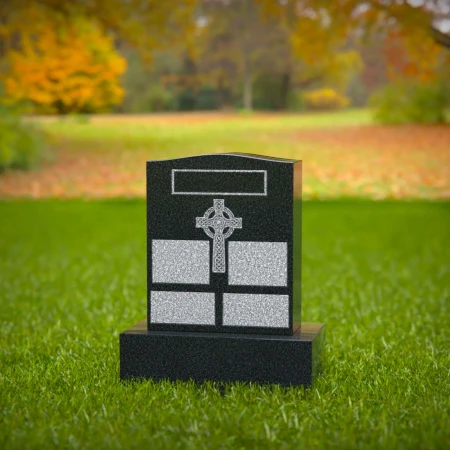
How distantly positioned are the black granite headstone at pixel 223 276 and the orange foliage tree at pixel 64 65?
1475cm

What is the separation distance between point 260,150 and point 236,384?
1794cm

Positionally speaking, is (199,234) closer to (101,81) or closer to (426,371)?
(426,371)

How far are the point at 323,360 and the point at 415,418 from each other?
38.6 inches

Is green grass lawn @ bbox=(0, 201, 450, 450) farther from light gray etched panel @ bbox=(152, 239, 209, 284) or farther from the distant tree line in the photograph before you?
the distant tree line

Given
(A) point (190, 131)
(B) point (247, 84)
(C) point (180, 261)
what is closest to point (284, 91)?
(B) point (247, 84)

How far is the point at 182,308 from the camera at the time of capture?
459cm

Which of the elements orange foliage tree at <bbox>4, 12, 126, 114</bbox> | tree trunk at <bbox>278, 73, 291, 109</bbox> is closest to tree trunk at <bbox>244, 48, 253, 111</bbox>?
tree trunk at <bbox>278, 73, 291, 109</bbox>

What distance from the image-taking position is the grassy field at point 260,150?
667 inches

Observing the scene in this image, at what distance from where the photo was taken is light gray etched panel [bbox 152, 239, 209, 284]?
4535 mm

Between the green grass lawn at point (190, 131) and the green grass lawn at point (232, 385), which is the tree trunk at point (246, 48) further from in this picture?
the green grass lawn at point (232, 385)

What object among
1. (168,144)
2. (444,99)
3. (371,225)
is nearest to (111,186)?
(168,144)

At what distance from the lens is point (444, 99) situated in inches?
992

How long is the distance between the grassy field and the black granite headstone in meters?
11.5

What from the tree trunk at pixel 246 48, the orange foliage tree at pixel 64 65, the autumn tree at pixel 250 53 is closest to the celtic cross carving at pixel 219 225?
the orange foliage tree at pixel 64 65
